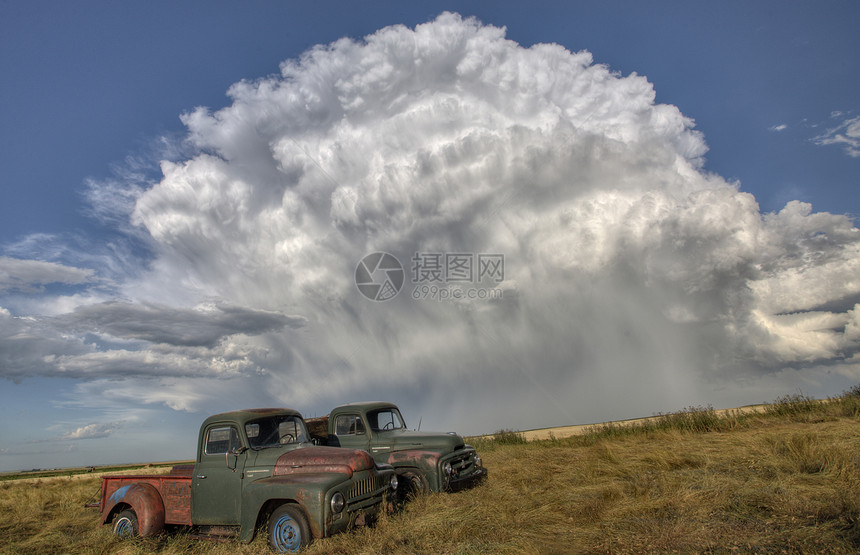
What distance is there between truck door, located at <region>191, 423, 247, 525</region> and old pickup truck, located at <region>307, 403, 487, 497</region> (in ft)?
7.91

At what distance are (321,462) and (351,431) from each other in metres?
3.59

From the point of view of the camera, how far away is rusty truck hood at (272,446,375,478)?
22.3 feet

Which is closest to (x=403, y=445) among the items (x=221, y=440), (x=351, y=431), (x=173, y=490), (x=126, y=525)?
(x=351, y=431)

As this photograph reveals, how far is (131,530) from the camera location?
7.66 m

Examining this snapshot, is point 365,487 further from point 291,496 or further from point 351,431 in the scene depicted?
point 351,431

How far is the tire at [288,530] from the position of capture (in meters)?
6.11

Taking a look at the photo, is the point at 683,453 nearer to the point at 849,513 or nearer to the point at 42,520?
the point at 849,513

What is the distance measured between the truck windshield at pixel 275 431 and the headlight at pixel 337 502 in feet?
6.04

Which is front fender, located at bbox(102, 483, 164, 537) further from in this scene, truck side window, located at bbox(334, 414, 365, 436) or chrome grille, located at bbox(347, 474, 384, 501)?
truck side window, located at bbox(334, 414, 365, 436)

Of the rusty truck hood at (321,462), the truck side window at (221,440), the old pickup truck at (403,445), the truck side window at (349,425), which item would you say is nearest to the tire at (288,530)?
the rusty truck hood at (321,462)

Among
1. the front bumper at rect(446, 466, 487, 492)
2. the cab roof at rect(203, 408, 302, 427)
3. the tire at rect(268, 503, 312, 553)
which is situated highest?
the cab roof at rect(203, 408, 302, 427)

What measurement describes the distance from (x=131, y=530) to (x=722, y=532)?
28.7ft

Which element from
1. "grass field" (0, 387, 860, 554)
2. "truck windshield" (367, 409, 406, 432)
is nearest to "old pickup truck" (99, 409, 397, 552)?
"grass field" (0, 387, 860, 554)

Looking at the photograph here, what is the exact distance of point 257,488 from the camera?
6641mm
